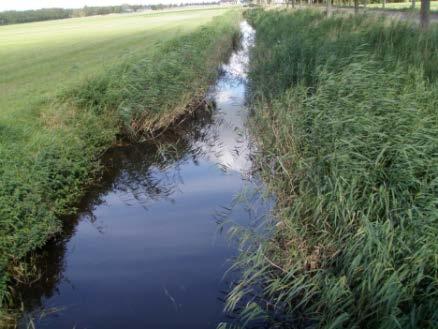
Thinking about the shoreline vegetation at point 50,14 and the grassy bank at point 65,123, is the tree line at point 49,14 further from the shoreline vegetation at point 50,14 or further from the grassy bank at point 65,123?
the grassy bank at point 65,123

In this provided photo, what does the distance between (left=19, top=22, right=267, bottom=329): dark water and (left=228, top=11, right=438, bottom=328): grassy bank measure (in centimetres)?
61

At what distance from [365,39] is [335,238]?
7.13 meters

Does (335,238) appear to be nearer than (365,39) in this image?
Yes

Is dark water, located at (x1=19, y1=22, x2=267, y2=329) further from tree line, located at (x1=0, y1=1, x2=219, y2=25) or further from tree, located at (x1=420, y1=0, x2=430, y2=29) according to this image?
tree line, located at (x1=0, y1=1, x2=219, y2=25)

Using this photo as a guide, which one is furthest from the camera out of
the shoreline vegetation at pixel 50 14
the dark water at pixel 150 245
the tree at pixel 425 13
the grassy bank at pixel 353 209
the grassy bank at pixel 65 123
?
the shoreline vegetation at pixel 50 14

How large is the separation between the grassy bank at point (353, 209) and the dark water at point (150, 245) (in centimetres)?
61

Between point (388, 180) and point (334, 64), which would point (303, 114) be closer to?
point (334, 64)

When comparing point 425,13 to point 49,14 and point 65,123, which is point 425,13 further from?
point 49,14

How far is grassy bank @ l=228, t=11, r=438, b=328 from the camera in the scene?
13.4ft

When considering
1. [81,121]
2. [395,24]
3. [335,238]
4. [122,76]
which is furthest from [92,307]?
[395,24]

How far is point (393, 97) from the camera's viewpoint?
21.1ft

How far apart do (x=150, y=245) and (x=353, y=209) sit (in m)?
3.18

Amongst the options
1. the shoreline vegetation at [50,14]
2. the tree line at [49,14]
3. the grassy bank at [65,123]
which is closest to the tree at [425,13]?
the grassy bank at [65,123]

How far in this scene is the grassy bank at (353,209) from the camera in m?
4.07
